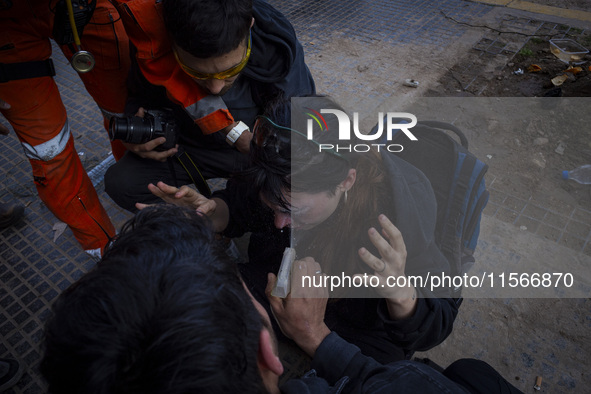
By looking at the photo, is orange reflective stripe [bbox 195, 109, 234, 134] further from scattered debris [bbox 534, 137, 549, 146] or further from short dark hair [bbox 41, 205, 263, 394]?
scattered debris [bbox 534, 137, 549, 146]

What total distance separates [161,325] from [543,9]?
680cm

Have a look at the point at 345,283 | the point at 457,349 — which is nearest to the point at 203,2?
the point at 345,283

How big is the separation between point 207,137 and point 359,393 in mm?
1959

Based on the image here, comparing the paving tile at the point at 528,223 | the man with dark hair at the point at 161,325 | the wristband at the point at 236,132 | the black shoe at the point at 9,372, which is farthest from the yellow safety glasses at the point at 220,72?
the paving tile at the point at 528,223

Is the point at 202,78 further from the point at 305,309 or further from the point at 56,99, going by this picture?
the point at 305,309

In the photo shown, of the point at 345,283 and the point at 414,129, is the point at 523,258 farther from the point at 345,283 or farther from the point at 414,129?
the point at 345,283

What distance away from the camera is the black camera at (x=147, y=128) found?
2256mm

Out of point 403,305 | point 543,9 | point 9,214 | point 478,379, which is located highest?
point 403,305

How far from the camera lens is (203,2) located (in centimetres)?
191

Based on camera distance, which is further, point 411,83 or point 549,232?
point 411,83

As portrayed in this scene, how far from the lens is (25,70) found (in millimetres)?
2223

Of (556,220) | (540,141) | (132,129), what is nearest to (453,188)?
(556,220)

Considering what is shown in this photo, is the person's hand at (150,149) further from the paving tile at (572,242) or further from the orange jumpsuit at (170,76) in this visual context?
the paving tile at (572,242)

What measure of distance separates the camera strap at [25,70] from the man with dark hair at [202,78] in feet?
1.61
